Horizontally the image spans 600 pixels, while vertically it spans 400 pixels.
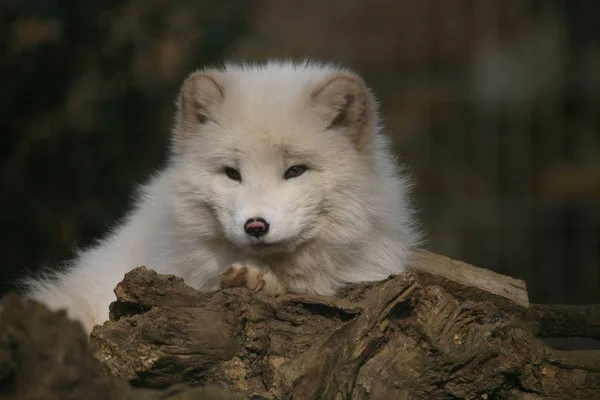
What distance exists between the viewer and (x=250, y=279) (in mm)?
3875

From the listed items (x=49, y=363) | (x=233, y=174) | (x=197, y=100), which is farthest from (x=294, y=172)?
(x=49, y=363)

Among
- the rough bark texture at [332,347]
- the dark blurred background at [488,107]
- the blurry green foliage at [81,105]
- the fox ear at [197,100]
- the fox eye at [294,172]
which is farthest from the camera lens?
the dark blurred background at [488,107]

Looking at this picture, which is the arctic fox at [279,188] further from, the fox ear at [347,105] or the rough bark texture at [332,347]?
the rough bark texture at [332,347]

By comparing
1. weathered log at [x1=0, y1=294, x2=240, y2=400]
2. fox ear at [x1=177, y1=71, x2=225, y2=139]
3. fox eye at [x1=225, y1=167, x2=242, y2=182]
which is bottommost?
weathered log at [x1=0, y1=294, x2=240, y2=400]

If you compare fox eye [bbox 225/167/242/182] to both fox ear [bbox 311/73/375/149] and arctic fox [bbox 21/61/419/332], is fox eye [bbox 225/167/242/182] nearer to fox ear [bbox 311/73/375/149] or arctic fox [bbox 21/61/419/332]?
arctic fox [bbox 21/61/419/332]

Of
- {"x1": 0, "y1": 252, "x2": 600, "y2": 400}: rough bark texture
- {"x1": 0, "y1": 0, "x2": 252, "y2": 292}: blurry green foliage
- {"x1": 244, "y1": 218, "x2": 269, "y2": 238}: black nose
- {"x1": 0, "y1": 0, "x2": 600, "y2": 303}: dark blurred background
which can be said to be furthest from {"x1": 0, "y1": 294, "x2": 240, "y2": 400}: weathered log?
{"x1": 0, "y1": 0, "x2": 600, "y2": 303}: dark blurred background

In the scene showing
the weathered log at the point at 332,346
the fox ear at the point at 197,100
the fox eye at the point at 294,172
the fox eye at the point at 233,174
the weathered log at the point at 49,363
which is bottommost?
the weathered log at the point at 332,346

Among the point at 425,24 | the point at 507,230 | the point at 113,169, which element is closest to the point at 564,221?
the point at 507,230

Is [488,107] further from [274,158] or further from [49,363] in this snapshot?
[49,363]

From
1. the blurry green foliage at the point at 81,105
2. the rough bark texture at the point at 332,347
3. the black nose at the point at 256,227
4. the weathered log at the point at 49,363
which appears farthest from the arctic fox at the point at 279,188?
the blurry green foliage at the point at 81,105

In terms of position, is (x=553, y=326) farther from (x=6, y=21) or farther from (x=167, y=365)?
(x=6, y=21)

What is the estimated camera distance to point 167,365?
324 cm

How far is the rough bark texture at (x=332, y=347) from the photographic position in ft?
10.7

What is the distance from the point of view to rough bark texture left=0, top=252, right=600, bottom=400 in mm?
3264
